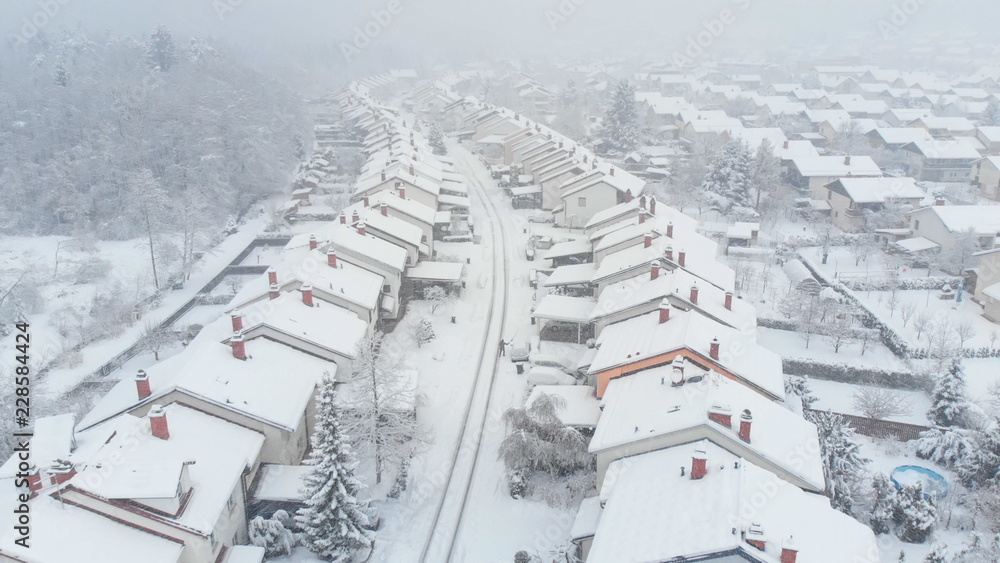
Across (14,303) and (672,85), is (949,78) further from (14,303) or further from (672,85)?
(14,303)

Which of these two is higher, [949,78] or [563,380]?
[949,78]

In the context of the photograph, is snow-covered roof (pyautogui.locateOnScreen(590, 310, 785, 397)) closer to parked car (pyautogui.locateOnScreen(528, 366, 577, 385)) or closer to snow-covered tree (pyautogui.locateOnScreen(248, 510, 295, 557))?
parked car (pyautogui.locateOnScreen(528, 366, 577, 385))

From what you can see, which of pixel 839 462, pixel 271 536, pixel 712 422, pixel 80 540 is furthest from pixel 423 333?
pixel 80 540

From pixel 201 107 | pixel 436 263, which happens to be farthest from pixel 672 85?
pixel 436 263

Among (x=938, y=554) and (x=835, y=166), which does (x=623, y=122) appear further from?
(x=938, y=554)

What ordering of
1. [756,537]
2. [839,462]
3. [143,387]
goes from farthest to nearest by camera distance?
→ [839,462] < [143,387] < [756,537]
